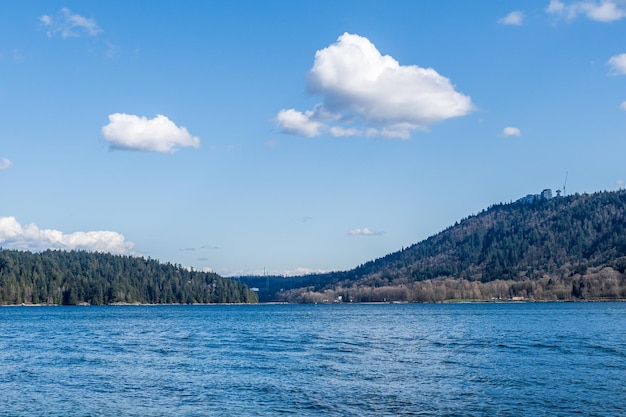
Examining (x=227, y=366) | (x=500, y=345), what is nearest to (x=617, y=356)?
(x=500, y=345)

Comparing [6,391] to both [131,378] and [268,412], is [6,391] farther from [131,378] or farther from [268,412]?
[268,412]

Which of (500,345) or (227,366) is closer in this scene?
(227,366)

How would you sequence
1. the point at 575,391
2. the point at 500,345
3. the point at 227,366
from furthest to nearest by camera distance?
the point at 500,345 < the point at 227,366 < the point at 575,391

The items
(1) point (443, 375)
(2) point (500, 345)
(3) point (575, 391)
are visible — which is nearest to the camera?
(3) point (575, 391)

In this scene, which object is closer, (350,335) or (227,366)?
(227,366)

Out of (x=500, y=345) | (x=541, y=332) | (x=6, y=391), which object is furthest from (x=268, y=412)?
(x=541, y=332)

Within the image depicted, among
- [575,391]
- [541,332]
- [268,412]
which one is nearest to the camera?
[268,412]

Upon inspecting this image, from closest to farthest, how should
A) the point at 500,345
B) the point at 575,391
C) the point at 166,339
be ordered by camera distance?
the point at 575,391, the point at 500,345, the point at 166,339

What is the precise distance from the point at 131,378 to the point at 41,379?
8.13m

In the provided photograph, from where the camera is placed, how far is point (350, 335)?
117 m

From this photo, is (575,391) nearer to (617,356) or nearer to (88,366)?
(617,356)

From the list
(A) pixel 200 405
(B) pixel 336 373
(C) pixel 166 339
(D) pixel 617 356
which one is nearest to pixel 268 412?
(A) pixel 200 405

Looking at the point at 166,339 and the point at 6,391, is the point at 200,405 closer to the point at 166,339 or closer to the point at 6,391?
the point at 6,391

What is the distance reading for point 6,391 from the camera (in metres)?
57.4
